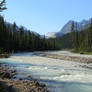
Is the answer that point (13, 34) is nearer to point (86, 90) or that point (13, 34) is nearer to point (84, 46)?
point (84, 46)

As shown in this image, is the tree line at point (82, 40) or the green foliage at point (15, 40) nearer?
the green foliage at point (15, 40)

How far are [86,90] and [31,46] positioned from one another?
9318cm

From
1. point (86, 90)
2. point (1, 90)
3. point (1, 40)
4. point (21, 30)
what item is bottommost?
point (86, 90)

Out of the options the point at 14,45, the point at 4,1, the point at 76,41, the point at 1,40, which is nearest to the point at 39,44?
the point at 76,41

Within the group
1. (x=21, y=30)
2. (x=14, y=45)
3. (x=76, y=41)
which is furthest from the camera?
(x=21, y=30)

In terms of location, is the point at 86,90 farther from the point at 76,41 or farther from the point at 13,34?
the point at 76,41

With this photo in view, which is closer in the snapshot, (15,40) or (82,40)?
(15,40)

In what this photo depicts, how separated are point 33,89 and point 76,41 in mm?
87430

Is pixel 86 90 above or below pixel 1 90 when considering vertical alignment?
below

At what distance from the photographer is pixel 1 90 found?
9.37 meters

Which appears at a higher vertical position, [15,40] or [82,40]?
[82,40]

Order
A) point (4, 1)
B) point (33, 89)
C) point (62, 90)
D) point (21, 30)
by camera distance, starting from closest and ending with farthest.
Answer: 1. point (33, 89)
2. point (62, 90)
3. point (4, 1)
4. point (21, 30)

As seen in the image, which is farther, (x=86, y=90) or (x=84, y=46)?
(x=84, y=46)

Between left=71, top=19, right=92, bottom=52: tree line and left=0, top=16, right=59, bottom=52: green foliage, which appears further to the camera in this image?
left=71, top=19, right=92, bottom=52: tree line
